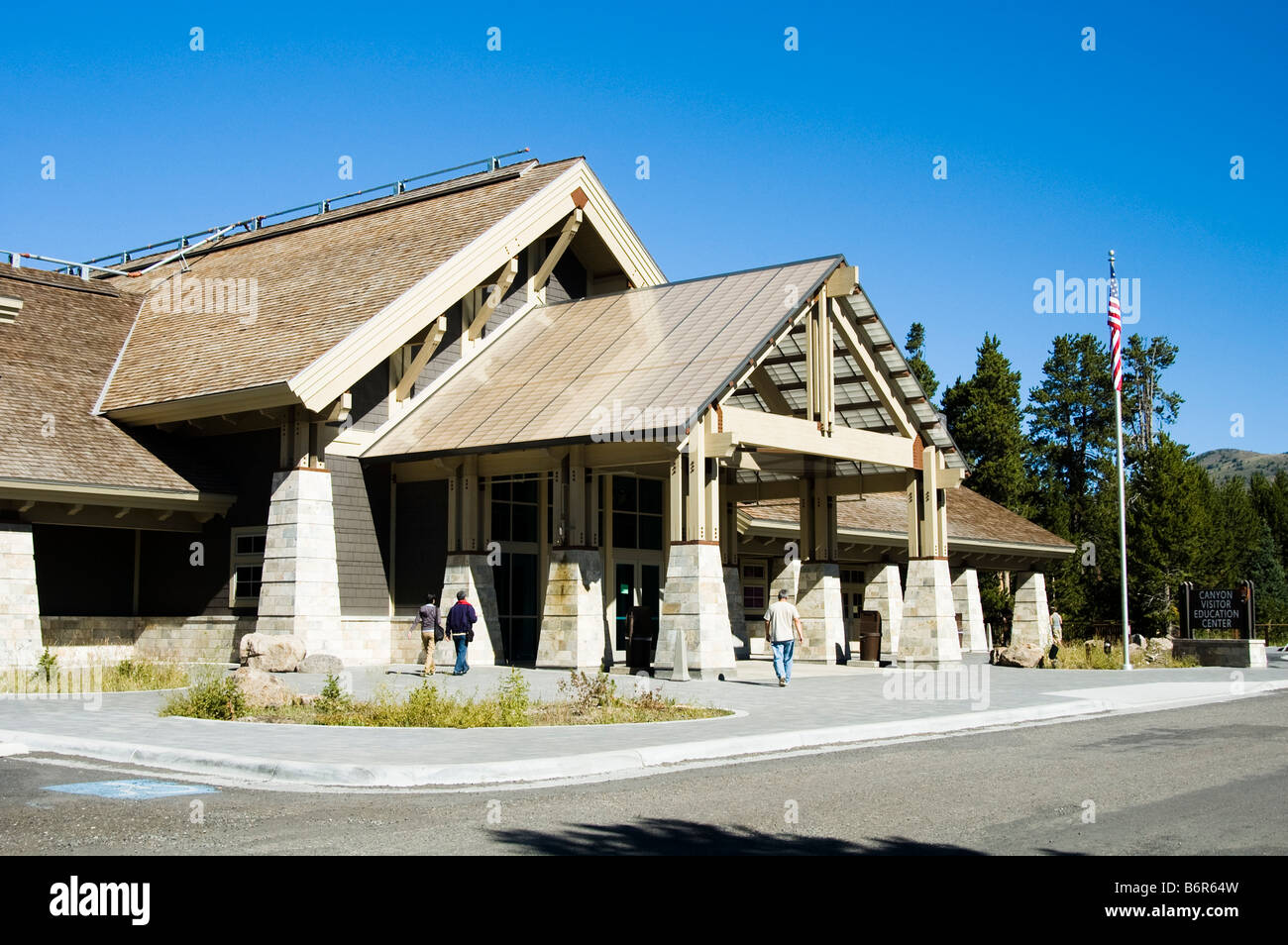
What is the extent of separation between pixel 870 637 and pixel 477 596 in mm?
10135

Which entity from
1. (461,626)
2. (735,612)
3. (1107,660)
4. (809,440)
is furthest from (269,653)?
(1107,660)

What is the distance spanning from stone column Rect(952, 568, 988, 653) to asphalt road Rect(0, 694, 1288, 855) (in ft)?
93.9

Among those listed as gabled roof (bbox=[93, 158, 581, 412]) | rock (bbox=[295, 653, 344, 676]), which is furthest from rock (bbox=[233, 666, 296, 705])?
gabled roof (bbox=[93, 158, 581, 412])

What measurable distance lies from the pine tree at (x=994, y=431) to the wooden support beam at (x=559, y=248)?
95.3ft

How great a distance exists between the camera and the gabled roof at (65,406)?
24219mm

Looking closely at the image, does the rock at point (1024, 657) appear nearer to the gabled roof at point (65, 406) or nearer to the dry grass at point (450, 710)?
the dry grass at point (450, 710)

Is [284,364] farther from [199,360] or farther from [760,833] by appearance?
[760,833]

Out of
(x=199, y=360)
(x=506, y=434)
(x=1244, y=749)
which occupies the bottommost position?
(x=1244, y=749)

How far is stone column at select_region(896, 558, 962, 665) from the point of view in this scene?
2706 cm

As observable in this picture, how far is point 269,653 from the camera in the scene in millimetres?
22750

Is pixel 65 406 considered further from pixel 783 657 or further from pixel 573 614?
pixel 783 657

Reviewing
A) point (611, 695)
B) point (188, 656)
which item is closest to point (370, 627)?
point (188, 656)

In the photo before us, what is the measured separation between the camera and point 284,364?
24.8 metres

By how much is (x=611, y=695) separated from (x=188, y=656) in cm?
1351
